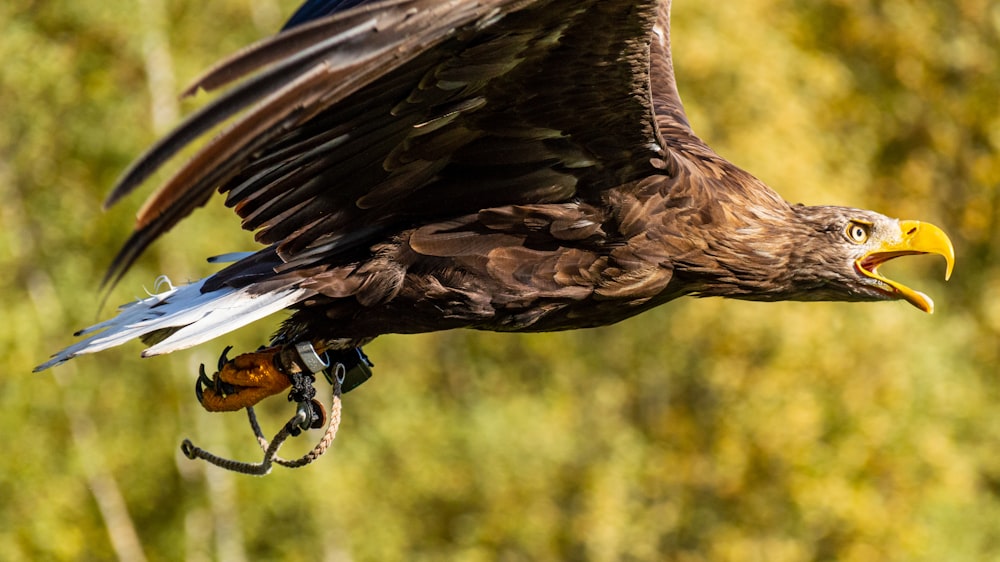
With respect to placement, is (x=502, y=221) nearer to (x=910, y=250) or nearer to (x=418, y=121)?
(x=418, y=121)

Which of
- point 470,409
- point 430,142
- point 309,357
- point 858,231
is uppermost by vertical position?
point 470,409

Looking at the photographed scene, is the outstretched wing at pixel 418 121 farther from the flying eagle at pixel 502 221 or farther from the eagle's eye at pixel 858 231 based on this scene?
the eagle's eye at pixel 858 231

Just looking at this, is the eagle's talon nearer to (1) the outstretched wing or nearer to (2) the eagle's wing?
(2) the eagle's wing

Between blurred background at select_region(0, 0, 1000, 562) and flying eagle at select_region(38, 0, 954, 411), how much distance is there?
7710 mm

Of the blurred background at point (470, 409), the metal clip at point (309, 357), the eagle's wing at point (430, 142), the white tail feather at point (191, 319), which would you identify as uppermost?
the blurred background at point (470, 409)

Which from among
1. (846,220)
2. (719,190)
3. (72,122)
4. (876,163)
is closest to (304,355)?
(719,190)

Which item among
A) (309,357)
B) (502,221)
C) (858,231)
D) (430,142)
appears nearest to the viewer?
(430,142)

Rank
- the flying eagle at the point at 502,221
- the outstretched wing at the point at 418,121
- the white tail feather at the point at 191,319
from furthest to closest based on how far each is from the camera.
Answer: the white tail feather at the point at 191,319 → the flying eagle at the point at 502,221 → the outstretched wing at the point at 418,121

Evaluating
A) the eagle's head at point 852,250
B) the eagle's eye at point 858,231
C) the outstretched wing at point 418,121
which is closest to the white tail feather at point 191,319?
the outstretched wing at point 418,121

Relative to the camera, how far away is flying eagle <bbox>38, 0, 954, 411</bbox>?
413 cm

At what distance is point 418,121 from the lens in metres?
4.23

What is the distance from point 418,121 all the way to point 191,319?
0.90 metres

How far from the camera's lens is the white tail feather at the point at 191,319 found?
14.6ft

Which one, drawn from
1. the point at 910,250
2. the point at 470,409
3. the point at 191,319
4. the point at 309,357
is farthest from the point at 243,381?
the point at 470,409
